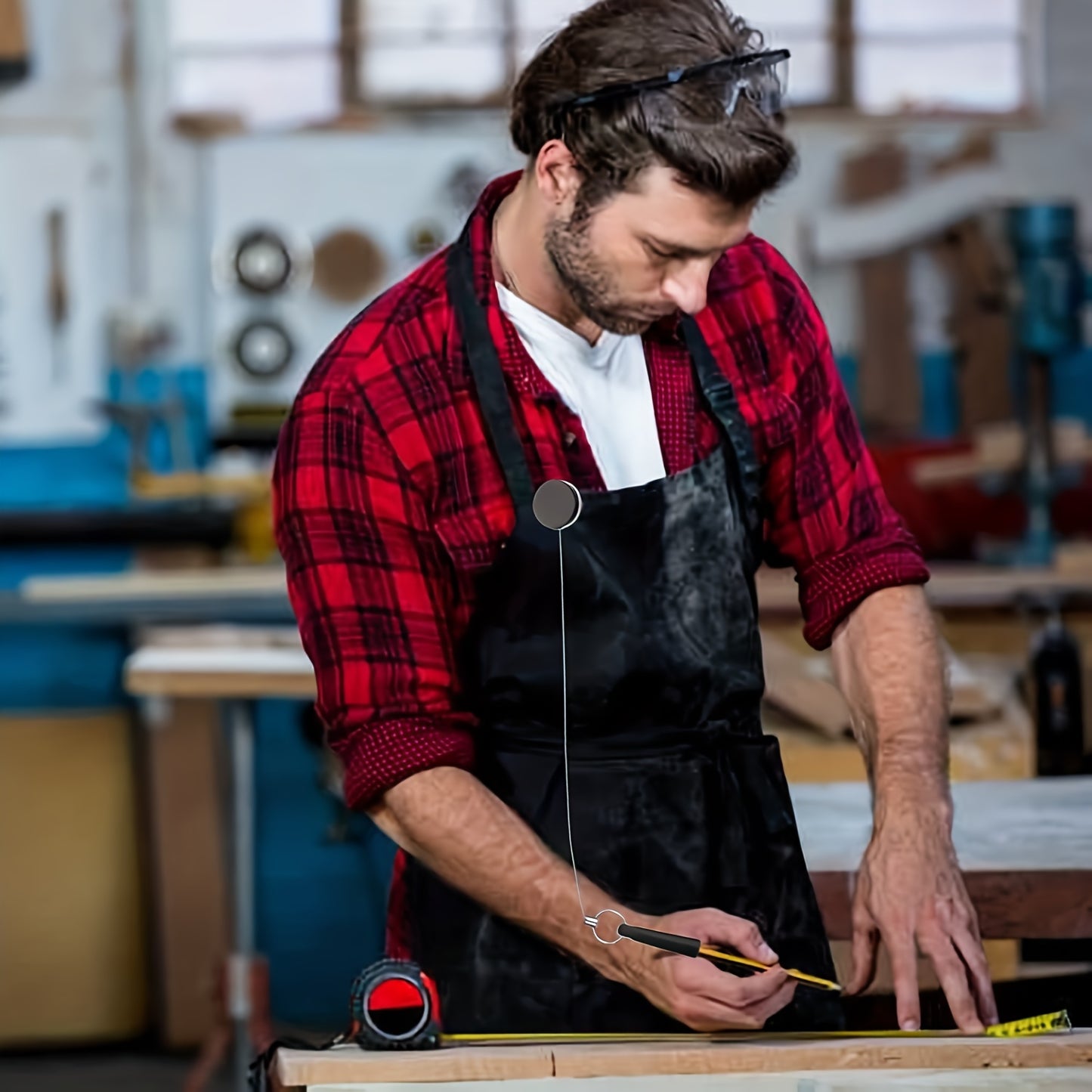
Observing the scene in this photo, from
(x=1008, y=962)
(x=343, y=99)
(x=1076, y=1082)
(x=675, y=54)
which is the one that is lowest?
(x=1008, y=962)

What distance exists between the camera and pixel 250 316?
390 cm

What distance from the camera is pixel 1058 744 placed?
2809 mm

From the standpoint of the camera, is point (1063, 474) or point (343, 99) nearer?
point (1063, 474)

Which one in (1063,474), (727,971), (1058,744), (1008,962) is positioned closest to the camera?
(727,971)

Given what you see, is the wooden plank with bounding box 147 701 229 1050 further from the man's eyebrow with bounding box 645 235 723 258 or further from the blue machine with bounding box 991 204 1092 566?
the man's eyebrow with bounding box 645 235 723 258

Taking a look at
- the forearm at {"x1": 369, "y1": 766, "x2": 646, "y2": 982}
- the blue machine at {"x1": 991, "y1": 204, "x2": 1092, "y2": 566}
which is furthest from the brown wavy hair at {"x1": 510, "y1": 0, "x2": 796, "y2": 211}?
the blue machine at {"x1": 991, "y1": 204, "x2": 1092, "y2": 566}

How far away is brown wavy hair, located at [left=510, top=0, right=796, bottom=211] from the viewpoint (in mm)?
1455

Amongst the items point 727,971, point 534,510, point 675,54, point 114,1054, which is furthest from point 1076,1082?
point 114,1054

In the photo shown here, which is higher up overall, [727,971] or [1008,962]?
[727,971]

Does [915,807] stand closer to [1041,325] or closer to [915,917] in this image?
[915,917]

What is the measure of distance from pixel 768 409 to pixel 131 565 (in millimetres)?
2389

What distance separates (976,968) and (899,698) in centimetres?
26

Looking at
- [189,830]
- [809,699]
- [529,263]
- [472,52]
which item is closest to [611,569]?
[529,263]

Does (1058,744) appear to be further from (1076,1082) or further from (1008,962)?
(1076,1082)
